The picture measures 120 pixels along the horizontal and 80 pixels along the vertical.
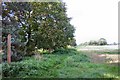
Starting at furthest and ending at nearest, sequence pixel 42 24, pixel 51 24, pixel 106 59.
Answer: pixel 51 24
pixel 42 24
pixel 106 59

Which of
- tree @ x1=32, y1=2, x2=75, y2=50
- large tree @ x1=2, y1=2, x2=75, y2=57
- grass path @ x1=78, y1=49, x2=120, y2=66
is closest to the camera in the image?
grass path @ x1=78, y1=49, x2=120, y2=66

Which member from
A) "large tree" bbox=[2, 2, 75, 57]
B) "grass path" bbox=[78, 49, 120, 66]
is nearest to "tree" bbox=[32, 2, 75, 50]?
"large tree" bbox=[2, 2, 75, 57]

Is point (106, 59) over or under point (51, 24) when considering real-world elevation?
under

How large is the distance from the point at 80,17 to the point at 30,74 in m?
4.21

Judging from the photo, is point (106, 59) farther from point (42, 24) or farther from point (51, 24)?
point (42, 24)

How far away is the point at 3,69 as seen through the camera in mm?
4352

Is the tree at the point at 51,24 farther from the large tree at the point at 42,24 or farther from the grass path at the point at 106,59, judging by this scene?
the grass path at the point at 106,59

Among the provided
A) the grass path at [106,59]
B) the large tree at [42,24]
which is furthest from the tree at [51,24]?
the grass path at [106,59]

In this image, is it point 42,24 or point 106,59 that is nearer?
point 106,59

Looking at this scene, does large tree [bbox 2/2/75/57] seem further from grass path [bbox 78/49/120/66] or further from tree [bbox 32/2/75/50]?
grass path [bbox 78/49/120/66]

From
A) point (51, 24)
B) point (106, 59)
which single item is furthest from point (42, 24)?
point (106, 59)

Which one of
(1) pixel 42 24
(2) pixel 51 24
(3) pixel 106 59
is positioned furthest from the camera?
(2) pixel 51 24

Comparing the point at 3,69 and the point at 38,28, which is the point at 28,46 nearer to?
the point at 38,28

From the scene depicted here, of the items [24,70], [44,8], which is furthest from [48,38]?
[24,70]
